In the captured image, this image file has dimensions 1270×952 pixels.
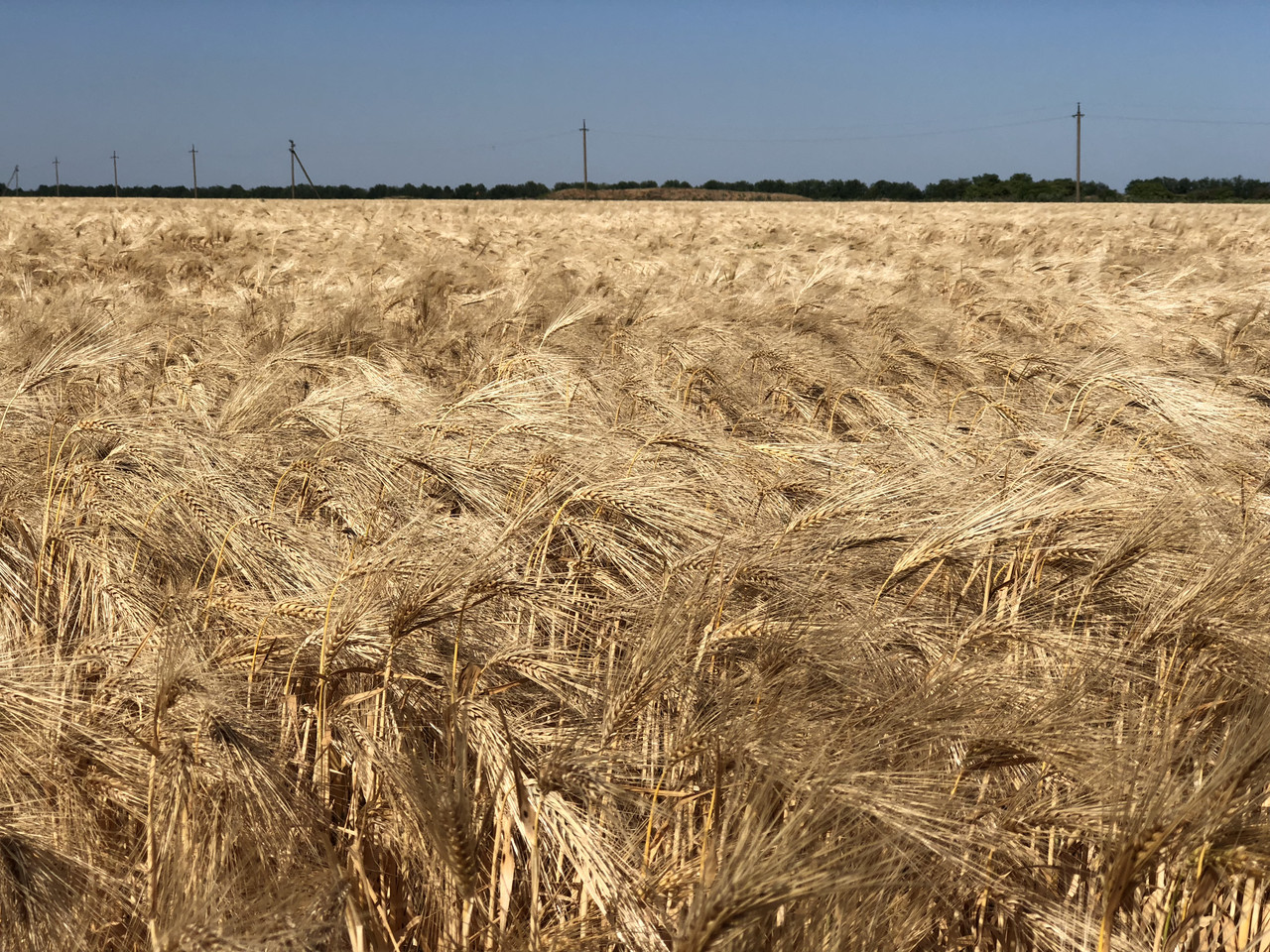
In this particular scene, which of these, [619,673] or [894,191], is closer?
[619,673]

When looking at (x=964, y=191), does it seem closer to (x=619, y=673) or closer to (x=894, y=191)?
(x=894, y=191)

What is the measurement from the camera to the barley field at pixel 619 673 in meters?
1.24

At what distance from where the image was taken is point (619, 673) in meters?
1.41

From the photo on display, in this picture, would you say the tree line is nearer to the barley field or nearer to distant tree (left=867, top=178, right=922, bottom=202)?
distant tree (left=867, top=178, right=922, bottom=202)

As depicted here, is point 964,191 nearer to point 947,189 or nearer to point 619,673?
point 947,189

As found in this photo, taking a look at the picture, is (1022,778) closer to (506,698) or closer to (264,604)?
(506,698)

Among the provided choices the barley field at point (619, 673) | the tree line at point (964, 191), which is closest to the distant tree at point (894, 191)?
the tree line at point (964, 191)

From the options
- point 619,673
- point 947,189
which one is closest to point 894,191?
point 947,189

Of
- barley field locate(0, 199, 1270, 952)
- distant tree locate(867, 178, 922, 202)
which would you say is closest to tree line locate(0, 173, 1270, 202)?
distant tree locate(867, 178, 922, 202)

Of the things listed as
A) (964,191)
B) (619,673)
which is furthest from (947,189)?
(619,673)

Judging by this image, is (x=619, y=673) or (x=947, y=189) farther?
(x=947, y=189)

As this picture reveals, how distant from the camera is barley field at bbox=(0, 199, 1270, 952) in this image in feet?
4.07

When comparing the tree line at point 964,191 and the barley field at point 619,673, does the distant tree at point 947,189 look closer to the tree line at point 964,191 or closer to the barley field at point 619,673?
the tree line at point 964,191

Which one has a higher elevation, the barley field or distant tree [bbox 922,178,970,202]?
distant tree [bbox 922,178,970,202]
